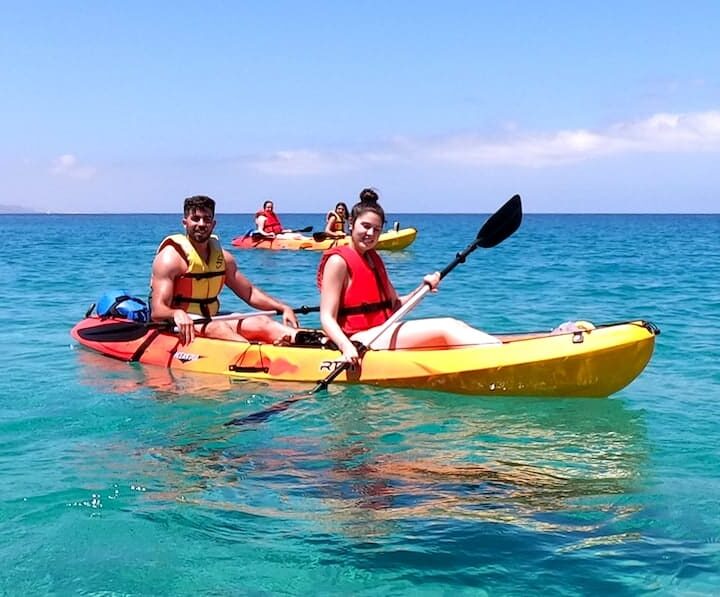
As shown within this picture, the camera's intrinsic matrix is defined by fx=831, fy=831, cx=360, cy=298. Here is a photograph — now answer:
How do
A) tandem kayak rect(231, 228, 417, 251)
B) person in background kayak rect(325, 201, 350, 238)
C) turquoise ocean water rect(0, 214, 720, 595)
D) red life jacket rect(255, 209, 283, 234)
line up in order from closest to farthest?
turquoise ocean water rect(0, 214, 720, 595) → person in background kayak rect(325, 201, 350, 238) → tandem kayak rect(231, 228, 417, 251) → red life jacket rect(255, 209, 283, 234)

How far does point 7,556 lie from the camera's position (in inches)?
133

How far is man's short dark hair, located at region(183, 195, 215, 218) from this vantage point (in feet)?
21.5

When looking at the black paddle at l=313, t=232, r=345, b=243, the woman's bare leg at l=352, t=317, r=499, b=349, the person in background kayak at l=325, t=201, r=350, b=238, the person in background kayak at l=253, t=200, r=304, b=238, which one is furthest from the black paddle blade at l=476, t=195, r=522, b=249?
the person in background kayak at l=253, t=200, r=304, b=238

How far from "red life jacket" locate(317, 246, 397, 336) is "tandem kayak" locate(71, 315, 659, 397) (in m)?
0.26

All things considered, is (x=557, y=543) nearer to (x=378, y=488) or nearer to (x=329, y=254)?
(x=378, y=488)

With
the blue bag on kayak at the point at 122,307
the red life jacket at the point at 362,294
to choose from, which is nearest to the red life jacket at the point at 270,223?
the blue bag on kayak at the point at 122,307

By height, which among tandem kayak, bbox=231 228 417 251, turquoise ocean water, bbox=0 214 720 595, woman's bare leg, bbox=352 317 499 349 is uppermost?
tandem kayak, bbox=231 228 417 251

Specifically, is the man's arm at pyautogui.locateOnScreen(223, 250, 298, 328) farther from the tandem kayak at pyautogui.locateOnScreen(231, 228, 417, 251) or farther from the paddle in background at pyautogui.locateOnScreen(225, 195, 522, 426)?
the tandem kayak at pyautogui.locateOnScreen(231, 228, 417, 251)

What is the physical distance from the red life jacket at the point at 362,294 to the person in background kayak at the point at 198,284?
0.81m

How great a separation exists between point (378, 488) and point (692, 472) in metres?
1.73

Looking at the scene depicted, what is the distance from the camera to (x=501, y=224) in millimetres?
6605

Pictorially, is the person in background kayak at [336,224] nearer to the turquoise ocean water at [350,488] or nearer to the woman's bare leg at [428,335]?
the turquoise ocean water at [350,488]

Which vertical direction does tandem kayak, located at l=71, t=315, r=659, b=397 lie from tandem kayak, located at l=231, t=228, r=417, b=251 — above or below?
below

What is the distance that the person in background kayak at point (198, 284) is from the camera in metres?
6.63
